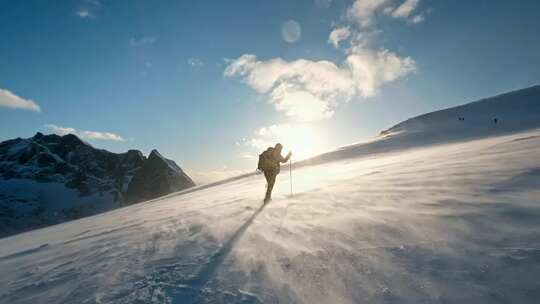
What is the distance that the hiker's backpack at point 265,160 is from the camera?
11.6 metres

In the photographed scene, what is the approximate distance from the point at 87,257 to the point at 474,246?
676cm

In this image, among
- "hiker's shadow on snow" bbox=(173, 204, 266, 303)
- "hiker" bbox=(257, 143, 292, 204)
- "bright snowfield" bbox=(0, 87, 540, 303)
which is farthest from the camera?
"hiker" bbox=(257, 143, 292, 204)

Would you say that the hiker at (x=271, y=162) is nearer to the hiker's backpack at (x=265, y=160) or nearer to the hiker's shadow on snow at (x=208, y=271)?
the hiker's backpack at (x=265, y=160)

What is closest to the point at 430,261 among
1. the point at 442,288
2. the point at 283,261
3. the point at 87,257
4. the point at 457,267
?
the point at 457,267

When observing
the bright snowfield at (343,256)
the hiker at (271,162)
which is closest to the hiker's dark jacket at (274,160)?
the hiker at (271,162)

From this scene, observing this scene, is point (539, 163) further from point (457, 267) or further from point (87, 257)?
point (87, 257)

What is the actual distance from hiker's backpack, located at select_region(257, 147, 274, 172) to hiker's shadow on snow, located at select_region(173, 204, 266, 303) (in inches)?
205

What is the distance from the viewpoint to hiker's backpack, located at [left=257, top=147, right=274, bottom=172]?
458 inches

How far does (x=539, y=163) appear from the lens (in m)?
6.69

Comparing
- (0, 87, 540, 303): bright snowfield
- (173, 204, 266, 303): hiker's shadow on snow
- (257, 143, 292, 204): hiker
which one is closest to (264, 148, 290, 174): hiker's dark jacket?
(257, 143, 292, 204): hiker

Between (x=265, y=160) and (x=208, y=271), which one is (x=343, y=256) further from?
(x=265, y=160)

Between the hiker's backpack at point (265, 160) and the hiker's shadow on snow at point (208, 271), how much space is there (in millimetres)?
5217

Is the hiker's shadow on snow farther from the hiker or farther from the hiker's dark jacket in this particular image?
the hiker's dark jacket

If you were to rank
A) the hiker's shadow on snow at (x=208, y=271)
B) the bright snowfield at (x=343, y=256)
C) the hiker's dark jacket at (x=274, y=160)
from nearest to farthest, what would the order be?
the bright snowfield at (x=343, y=256) < the hiker's shadow on snow at (x=208, y=271) < the hiker's dark jacket at (x=274, y=160)
